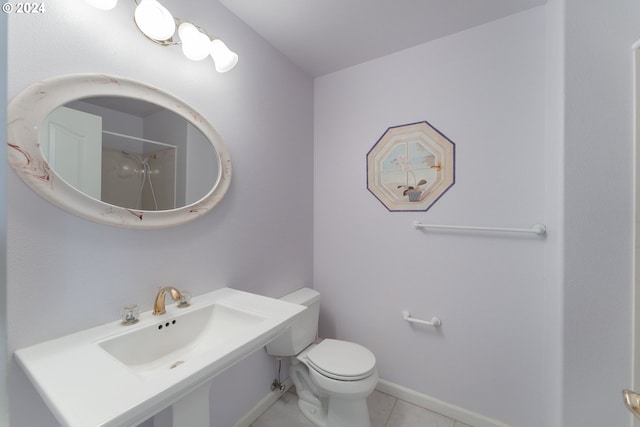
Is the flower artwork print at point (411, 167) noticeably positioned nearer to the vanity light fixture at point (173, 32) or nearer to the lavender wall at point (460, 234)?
the lavender wall at point (460, 234)

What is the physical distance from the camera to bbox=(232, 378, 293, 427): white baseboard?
4.61 ft

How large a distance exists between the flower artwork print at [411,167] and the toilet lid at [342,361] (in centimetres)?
94

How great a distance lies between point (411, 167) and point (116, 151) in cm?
156

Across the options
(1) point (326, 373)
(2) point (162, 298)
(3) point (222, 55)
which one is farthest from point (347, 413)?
(3) point (222, 55)

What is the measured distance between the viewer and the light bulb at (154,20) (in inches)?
34.9

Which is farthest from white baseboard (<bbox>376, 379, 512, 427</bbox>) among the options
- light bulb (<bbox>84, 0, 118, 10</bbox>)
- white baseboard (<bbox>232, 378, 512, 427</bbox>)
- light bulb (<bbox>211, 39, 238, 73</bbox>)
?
light bulb (<bbox>84, 0, 118, 10</bbox>)

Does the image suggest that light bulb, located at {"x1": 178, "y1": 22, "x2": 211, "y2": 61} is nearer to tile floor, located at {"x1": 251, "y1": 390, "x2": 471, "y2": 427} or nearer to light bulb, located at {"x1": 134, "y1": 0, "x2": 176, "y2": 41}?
light bulb, located at {"x1": 134, "y1": 0, "x2": 176, "y2": 41}

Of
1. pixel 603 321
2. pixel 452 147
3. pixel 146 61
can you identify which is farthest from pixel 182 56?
pixel 603 321

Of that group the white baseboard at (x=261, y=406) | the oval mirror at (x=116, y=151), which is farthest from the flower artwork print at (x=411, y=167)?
the white baseboard at (x=261, y=406)

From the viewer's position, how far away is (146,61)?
1008 mm

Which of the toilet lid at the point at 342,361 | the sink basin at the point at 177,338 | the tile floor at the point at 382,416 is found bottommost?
the tile floor at the point at 382,416

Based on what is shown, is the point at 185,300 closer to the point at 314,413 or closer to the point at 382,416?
the point at 314,413

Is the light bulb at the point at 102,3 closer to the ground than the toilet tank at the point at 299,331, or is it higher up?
higher up

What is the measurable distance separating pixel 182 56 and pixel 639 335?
7.36 ft
